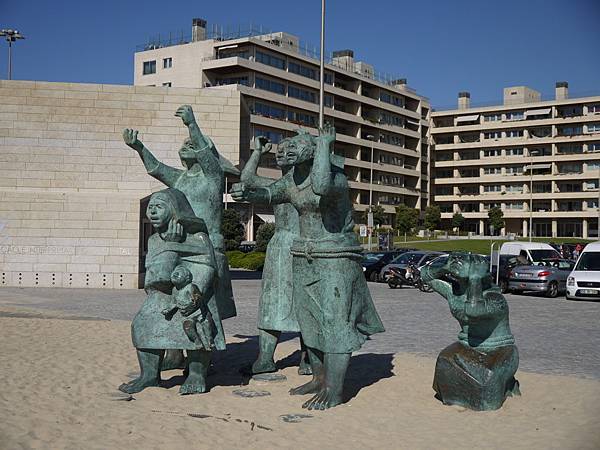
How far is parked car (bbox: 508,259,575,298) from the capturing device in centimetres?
2284

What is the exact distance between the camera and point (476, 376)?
6.51 meters

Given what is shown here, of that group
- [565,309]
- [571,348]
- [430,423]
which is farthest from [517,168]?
[430,423]

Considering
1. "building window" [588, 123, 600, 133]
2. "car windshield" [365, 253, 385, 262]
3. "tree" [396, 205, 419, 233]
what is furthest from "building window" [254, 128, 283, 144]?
"car windshield" [365, 253, 385, 262]

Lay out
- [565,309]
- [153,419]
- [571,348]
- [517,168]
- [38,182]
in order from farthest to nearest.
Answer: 1. [517,168]
2. [38,182]
3. [565,309]
4. [571,348]
5. [153,419]

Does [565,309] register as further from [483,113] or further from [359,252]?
[483,113]

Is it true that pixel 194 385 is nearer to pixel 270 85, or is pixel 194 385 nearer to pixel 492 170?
pixel 270 85

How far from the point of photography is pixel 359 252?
21.9 feet

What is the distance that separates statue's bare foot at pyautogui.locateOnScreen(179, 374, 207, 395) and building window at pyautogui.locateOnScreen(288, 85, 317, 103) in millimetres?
64265

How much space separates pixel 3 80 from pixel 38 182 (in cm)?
317

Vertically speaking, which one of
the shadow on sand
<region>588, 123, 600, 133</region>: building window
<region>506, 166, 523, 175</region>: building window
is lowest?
the shadow on sand

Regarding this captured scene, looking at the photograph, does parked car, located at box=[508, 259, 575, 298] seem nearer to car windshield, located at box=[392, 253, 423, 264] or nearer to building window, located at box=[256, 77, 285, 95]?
car windshield, located at box=[392, 253, 423, 264]

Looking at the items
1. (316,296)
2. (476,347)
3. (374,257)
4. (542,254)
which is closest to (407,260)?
(374,257)

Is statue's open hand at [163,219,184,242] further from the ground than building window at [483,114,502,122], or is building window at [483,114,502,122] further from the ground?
building window at [483,114,502,122]

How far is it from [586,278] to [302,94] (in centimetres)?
5326
